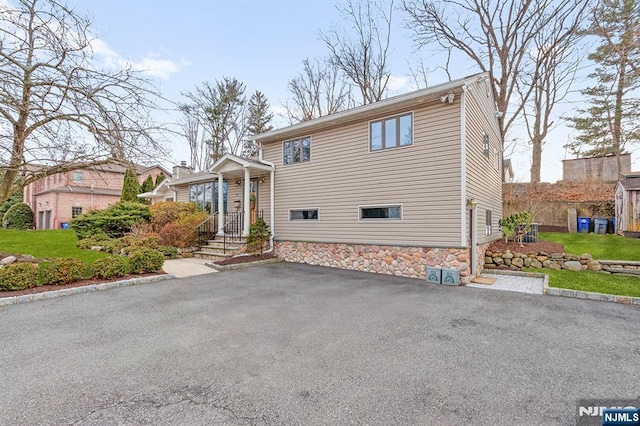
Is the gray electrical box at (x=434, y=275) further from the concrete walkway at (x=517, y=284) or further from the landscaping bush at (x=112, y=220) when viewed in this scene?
the landscaping bush at (x=112, y=220)

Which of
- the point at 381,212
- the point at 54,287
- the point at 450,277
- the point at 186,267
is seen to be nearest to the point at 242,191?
the point at 186,267

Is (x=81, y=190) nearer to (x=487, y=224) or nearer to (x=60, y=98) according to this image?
(x=60, y=98)

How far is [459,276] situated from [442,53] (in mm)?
15525

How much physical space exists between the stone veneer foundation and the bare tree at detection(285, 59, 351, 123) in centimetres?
1413

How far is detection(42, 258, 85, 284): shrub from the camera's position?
644cm

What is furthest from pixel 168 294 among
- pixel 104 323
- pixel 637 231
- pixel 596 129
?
pixel 596 129

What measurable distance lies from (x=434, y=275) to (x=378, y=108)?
4899 millimetres

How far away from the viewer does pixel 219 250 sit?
11.2 meters

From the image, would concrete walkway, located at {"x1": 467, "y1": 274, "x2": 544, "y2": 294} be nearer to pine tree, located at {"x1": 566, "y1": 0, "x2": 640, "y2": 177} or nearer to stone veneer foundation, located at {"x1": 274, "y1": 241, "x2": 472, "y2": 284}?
stone veneer foundation, located at {"x1": 274, "y1": 241, "x2": 472, "y2": 284}

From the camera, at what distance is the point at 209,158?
82.2ft

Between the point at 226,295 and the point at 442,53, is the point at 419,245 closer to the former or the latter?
the point at 226,295

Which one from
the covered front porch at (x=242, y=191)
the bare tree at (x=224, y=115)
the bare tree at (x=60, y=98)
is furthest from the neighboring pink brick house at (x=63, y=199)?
the bare tree at (x=60, y=98)

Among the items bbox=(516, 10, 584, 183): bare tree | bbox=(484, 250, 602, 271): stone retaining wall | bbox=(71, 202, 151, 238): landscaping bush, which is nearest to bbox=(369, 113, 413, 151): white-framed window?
→ bbox=(484, 250, 602, 271): stone retaining wall

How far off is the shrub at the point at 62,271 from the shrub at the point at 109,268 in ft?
0.98
